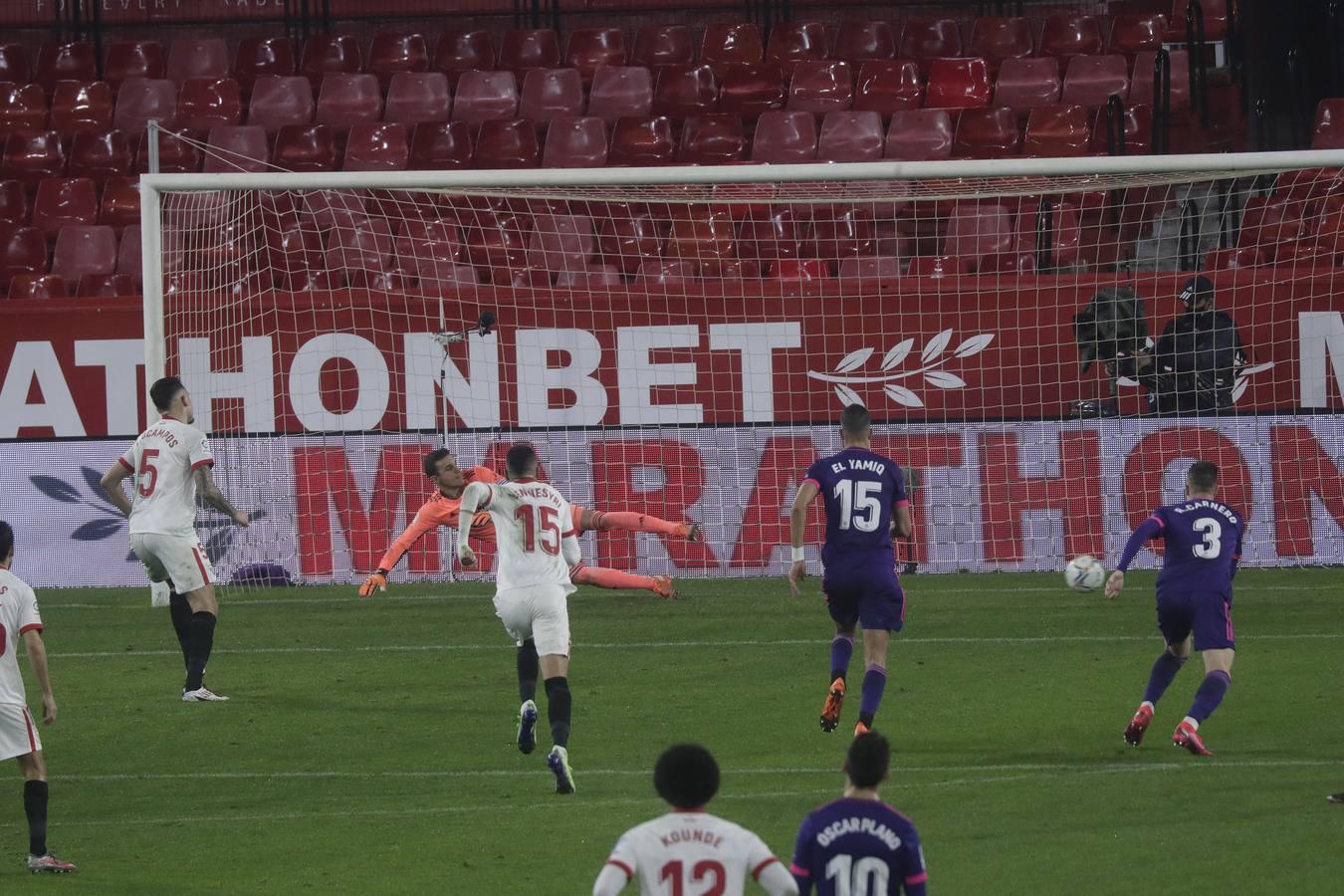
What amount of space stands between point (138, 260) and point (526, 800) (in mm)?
12738

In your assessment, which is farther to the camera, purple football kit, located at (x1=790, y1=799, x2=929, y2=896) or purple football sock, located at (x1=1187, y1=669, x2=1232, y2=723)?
purple football sock, located at (x1=1187, y1=669, x2=1232, y2=723)

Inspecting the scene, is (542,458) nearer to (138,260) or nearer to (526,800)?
(138,260)

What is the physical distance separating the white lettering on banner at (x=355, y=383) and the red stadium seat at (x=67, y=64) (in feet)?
28.2

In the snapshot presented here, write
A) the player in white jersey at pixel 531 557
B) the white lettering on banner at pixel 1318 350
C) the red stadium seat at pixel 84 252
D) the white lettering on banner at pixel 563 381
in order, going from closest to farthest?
the player in white jersey at pixel 531 557 < the white lettering on banner at pixel 1318 350 < the white lettering on banner at pixel 563 381 < the red stadium seat at pixel 84 252

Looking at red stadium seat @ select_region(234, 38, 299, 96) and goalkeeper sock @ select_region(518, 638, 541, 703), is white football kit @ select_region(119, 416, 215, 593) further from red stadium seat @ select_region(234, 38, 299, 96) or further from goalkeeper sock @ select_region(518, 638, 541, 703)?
red stadium seat @ select_region(234, 38, 299, 96)

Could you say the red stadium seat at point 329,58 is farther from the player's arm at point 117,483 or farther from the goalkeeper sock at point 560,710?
the goalkeeper sock at point 560,710

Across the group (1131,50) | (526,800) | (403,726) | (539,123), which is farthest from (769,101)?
(526,800)

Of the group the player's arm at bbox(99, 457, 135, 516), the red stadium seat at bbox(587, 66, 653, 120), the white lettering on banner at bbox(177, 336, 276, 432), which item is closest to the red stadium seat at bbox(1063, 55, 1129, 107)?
the red stadium seat at bbox(587, 66, 653, 120)

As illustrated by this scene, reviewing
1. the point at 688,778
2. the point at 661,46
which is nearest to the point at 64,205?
the point at 661,46

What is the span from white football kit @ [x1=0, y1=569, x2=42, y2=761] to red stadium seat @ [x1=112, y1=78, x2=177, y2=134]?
1563 cm

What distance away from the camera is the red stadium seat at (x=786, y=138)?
21297mm

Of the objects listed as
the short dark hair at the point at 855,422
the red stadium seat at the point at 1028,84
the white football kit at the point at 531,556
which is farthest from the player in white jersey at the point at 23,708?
the red stadium seat at the point at 1028,84

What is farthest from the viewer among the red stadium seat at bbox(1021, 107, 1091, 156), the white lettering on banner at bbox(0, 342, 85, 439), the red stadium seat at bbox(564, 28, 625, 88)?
the red stadium seat at bbox(564, 28, 625, 88)

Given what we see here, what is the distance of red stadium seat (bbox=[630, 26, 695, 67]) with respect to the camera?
23.6 m
